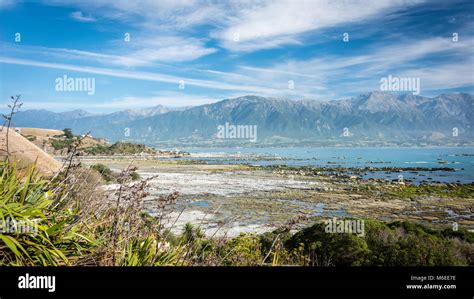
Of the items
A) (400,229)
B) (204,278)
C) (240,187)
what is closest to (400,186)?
(240,187)

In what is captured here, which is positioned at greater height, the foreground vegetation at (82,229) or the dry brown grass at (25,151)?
the dry brown grass at (25,151)

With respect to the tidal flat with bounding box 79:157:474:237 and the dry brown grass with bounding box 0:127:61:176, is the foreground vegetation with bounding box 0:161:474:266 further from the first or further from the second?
the tidal flat with bounding box 79:157:474:237

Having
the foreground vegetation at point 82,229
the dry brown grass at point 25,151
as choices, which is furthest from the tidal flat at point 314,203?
the foreground vegetation at point 82,229

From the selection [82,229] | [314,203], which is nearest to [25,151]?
[82,229]

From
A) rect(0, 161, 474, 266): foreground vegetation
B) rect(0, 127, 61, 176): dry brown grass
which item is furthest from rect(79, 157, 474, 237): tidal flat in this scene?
rect(0, 161, 474, 266): foreground vegetation

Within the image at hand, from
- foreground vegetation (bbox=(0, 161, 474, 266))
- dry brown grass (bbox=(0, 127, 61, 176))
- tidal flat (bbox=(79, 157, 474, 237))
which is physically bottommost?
tidal flat (bbox=(79, 157, 474, 237))

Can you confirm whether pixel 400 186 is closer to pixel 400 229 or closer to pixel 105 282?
pixel 400 229

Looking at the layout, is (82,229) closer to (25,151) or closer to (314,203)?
(25,151)

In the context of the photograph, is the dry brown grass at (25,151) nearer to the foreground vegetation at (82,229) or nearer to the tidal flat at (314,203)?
the foreground vegetation at (82,229)

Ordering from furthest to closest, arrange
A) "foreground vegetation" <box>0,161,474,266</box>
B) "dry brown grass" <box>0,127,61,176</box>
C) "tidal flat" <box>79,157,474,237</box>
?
"tidal flat" <box>79,157,474,237</box> → "dry brown grass" <box>0,127,61,176</box> → "foreground vegetation" <box>0,161,474,266</box>

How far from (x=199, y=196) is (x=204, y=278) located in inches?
1520

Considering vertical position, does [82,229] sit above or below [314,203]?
above

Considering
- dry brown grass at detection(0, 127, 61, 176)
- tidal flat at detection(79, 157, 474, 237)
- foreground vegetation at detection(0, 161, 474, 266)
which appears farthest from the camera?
tidal flat at detection(79, 157, 474, 237)

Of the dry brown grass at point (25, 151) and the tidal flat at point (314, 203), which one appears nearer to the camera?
the dry brown grass at point (25, 151)
